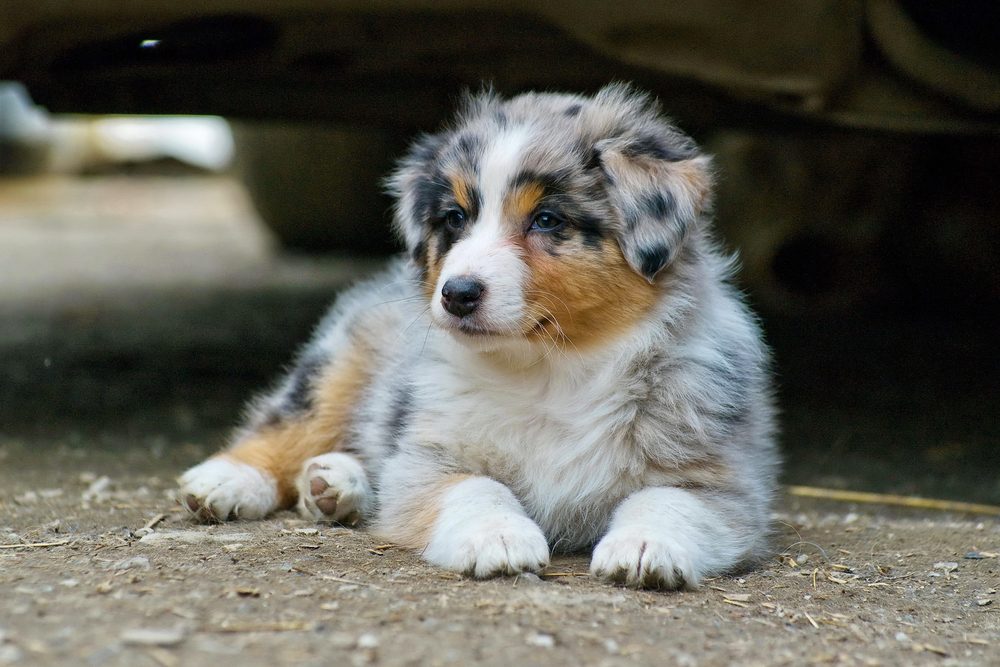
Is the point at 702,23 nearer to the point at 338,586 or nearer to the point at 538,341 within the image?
the point at 538,341

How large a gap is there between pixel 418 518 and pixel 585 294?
0.88m

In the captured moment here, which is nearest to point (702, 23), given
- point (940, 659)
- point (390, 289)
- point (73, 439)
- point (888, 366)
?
point (390, 289)

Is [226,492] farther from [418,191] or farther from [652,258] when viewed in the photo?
[652,258]

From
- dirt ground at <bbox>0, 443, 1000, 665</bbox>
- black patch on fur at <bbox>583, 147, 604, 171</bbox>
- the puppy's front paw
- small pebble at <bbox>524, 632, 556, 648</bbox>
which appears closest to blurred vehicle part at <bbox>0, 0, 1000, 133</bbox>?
black patch on fur at <bbox>583, 147, 604, 171</bbox>

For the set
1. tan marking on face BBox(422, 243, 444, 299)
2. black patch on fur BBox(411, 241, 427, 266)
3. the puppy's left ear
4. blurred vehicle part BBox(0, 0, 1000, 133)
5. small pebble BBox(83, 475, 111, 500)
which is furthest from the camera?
→ blurred vehicle part BBox(0, 0, 1000, 133)

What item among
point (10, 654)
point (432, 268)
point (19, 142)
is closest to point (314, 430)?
point (432, 268)

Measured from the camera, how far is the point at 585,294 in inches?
150

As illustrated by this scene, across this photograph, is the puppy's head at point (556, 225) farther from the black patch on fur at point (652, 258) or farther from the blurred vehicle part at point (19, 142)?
the blurred vehicle part at point (19, 142)

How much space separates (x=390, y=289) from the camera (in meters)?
4.99

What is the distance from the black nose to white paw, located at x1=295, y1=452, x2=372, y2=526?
2.95ft

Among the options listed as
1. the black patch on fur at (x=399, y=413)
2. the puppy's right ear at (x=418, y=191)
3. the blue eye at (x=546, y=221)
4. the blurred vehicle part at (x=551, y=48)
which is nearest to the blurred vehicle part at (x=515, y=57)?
the blurred vehicle part at (x=551, y=48)

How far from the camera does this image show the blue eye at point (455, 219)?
3986mm

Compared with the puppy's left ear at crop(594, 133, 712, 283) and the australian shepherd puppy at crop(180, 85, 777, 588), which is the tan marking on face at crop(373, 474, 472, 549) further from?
the puppy's left ear at crop(594, 133, 712, 283)

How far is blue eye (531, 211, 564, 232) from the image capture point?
3834mm
